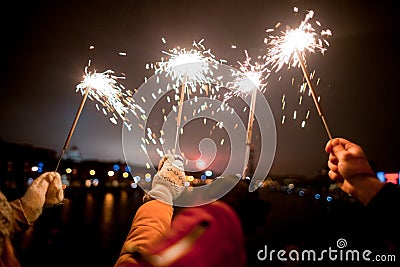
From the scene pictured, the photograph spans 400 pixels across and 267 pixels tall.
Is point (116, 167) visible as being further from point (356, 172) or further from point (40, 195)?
point (356, 172)

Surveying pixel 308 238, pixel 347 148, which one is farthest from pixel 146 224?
pixel 308 238

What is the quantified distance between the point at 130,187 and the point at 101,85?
91009 mm

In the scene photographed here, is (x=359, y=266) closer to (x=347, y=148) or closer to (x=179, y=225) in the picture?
(x=347, y=148)

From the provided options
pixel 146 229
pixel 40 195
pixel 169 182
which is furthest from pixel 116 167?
pixel 146 229

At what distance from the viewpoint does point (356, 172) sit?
6.16 ft

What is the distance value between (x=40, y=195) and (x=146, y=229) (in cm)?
126

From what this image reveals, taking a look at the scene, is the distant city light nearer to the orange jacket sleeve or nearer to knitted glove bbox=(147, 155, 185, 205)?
knitted glove bbox=(147, 155, 185, 205)

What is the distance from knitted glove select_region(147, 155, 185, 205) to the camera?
2361mm

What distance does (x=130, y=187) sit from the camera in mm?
92500

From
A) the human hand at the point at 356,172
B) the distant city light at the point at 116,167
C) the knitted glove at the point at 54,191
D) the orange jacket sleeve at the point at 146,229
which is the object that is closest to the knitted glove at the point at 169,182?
the orange jacket sleeve at the point at 146,229

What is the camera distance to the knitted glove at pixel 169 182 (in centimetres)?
236

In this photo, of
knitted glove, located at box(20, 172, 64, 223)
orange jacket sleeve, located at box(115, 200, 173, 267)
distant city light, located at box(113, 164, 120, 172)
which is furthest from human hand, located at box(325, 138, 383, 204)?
distant city light, located at box(113, 164, 120, 172)

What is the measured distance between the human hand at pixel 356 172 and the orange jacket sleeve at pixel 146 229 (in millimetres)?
1155

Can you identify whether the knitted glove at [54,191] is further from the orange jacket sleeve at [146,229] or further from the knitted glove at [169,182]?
the orange jacket sleeve at [146,229]
